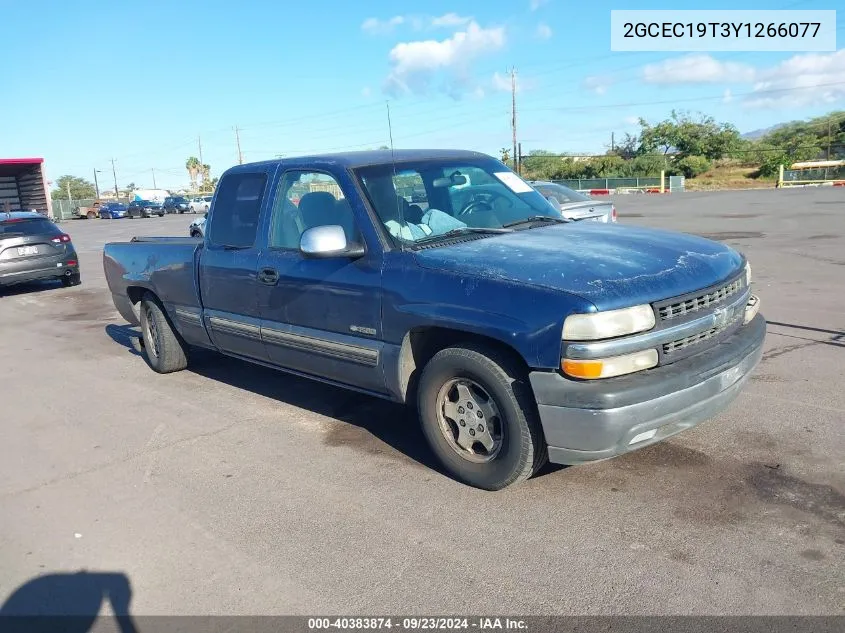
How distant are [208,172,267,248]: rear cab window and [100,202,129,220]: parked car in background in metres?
55.4

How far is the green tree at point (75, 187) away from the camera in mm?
118000

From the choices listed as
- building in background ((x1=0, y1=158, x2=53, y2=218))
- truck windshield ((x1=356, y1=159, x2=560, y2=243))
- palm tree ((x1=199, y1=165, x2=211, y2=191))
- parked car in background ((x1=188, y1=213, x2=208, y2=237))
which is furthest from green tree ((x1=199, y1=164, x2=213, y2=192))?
truck windshield ((x1=356, y1=159, x2=560, y2=243))

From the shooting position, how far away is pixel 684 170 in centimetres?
6372

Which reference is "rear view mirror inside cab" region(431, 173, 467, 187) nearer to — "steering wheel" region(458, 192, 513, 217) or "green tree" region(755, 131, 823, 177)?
"steering wheel" region(458, 192, 513, 217)

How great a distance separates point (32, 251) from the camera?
1337cm

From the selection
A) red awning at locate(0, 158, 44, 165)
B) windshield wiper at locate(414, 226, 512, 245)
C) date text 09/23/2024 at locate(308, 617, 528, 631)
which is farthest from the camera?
red awning at locate(0, 158, 44, 165)

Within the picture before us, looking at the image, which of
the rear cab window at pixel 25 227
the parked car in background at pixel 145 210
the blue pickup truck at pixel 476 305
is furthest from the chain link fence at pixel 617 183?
the blue pickup truck at pixel 476 305

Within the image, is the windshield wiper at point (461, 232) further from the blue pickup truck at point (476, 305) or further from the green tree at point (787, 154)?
the green tree at point (787, 154)

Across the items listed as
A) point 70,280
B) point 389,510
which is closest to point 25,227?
point 70,280

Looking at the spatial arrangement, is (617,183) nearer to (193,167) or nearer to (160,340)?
(160,340)

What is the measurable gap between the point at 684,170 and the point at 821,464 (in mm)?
64419

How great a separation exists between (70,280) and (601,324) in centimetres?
1329

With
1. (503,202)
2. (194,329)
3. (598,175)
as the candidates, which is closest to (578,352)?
(503,202)

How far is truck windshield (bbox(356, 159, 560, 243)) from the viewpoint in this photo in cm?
459
